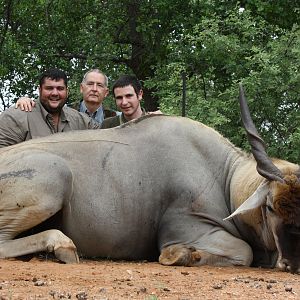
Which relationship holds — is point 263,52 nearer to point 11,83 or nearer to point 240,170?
point 240,170

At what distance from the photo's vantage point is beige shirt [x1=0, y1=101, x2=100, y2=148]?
6.96 metres

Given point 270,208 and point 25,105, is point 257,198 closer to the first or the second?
point 270,208

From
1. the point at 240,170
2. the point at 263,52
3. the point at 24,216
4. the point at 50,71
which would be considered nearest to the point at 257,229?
the point at 240,170

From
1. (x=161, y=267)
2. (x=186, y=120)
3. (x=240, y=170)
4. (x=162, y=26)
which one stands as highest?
(x=162, y=26)

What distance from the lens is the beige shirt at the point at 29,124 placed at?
22.9 ft

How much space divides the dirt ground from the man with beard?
154 cm

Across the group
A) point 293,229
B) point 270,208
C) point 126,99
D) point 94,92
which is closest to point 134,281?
point 293,229

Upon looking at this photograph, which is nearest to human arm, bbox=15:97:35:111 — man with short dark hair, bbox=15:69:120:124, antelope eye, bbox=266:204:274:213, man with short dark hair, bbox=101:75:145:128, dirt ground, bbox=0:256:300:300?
man with short dark hair, bbox=101:75:145:128

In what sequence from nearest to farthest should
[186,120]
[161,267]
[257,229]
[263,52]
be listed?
Result: [161,267] < [257,229] < [186,120] < [263,52]

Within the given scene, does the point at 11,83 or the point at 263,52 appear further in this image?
the point at 11,83

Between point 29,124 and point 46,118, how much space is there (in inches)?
7.7

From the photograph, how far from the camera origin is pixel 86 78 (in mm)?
7961

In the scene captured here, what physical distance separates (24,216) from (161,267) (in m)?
1.09

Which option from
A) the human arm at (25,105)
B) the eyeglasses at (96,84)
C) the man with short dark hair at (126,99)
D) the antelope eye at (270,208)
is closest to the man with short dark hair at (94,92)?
the eyeglasses at (96,84)
